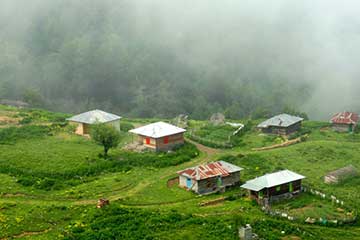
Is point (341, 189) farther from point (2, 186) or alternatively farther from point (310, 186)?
point (2, 186)

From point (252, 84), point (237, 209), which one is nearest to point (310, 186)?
point (237, 209)

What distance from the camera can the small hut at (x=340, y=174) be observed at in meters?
48.3

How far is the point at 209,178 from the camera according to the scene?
46.5 meters

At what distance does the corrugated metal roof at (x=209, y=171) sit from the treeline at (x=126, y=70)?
6351 cm

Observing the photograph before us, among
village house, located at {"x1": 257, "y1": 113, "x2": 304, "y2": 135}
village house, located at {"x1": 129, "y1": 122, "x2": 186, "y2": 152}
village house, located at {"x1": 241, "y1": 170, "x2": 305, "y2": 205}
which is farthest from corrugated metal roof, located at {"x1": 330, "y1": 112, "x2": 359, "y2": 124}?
village house, located at {"x1": 241, "y1": 170, "x2": 305, "y2": 205}

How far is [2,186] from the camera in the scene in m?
46.1

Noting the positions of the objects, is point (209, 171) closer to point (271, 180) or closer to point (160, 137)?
point (271, 180)

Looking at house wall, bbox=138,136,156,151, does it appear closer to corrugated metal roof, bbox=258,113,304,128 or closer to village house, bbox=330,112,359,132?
corrugated metal roof, bbox=258,113,304,128

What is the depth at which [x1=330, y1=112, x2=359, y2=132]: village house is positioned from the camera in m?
69.5

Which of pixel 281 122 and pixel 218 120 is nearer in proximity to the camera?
pixel 281 122

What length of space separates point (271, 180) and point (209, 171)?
5.41 m

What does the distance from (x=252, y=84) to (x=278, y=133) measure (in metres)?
67.4

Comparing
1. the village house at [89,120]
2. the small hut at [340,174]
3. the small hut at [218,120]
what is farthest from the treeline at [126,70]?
the small hut at [340,174]

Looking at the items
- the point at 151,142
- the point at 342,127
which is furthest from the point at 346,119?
the point at 151,142
